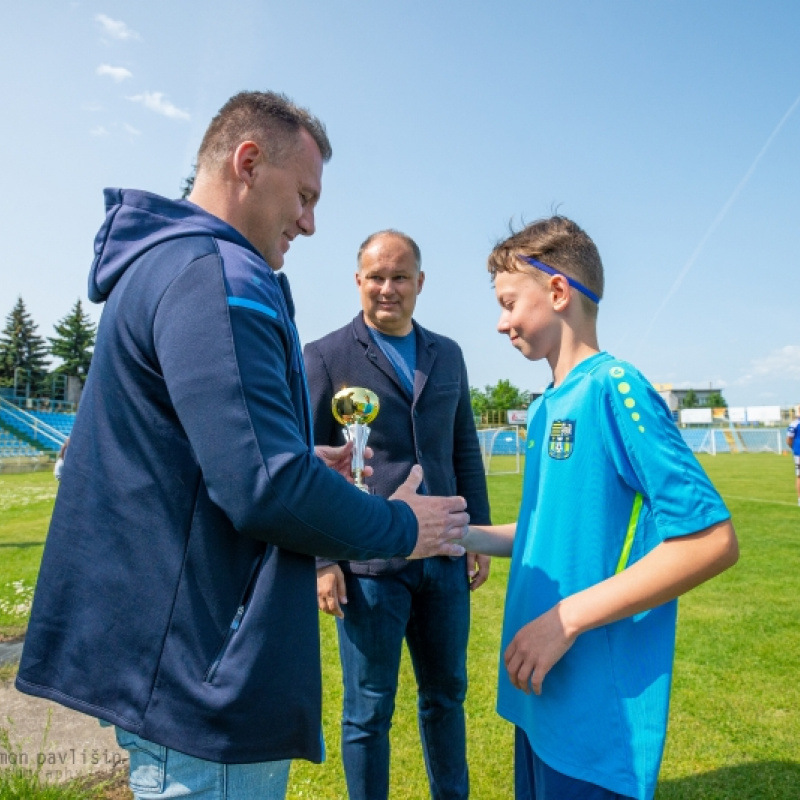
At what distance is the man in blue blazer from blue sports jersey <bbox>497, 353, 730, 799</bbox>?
999mm

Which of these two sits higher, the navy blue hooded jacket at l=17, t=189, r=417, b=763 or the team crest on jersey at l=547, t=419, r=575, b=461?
the team crest on jersey at l=547, t=419, r=575, b=461

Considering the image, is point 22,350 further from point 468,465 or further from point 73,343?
point 468,465

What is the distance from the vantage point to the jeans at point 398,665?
2.69m

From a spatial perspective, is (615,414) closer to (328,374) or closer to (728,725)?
(328,374)

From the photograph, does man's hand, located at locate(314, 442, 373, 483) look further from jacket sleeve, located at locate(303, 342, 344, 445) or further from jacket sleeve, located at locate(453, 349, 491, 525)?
jacket sleeve, located at locate(453, 349, 491, 525)

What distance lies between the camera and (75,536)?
4.63ft

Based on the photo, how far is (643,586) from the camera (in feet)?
4.96

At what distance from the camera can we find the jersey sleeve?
151 centimetres

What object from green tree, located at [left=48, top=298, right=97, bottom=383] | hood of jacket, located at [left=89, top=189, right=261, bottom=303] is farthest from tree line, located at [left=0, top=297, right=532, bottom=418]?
hood of jacket, located at [left=89, top=189, right=261, bottom=303]

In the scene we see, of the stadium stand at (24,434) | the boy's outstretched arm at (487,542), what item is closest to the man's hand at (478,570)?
the boy's outstretched arm at (487,542)

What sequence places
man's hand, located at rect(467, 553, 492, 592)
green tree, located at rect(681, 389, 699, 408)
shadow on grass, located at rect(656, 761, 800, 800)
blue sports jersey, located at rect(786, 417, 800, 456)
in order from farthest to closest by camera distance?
green tree, located at rect(681, 389, 699, 408), blue sports jersey, located at rect(786, 417, 800, 456), shadow on grass, located at rect(656, 761, 800, 800), man's hand, located at rect(467, 553, 492, 592)

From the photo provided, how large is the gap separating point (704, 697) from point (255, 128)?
15.1 feet

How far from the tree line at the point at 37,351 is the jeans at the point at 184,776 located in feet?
240

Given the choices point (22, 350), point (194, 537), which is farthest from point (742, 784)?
point (22, 350)
